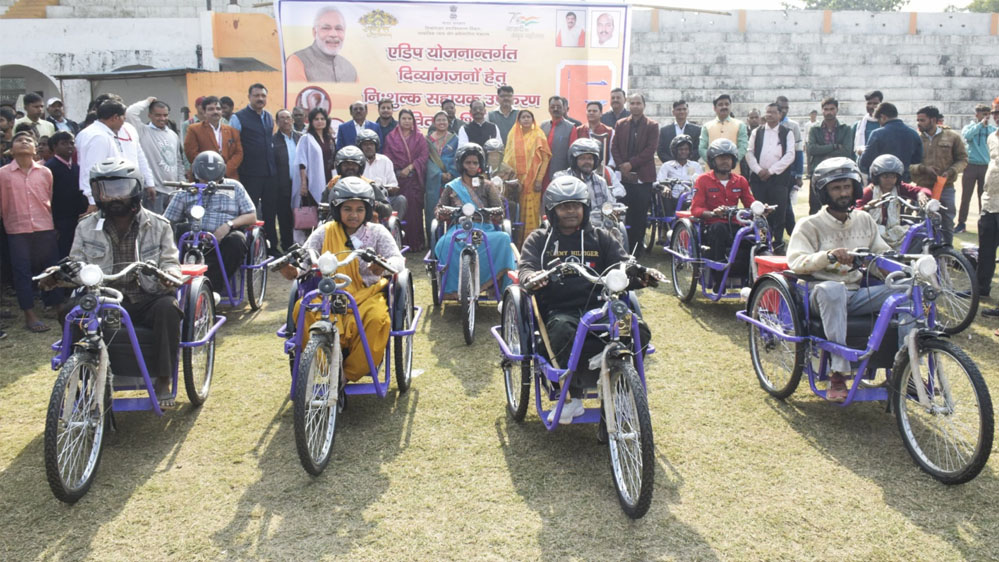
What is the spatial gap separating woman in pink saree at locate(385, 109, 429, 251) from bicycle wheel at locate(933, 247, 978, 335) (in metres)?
6.13

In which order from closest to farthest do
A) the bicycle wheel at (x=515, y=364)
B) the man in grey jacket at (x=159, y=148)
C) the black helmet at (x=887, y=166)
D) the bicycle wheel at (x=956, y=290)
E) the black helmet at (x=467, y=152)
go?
1. the bicycle wheel at (x=515, y=364)
2. the bicycle wheel at (x=956, y=290)
3. the black helmet at (x=887, y=166)
4. the black helmet at (x=467, y=152)
5. the man in grey jacket at (x=159, y=148)

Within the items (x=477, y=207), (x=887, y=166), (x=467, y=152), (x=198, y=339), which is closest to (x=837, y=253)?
(x=887, y=166)

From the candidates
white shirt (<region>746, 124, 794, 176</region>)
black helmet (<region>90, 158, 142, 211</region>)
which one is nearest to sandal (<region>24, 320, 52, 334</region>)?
black helmet (<region>90, 158, 142, 211</region>)

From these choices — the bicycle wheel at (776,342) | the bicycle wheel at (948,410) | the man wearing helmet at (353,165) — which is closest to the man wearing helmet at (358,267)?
the man wearing helmet at (353,165)

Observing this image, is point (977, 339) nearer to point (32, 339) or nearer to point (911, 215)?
point (911, 215)

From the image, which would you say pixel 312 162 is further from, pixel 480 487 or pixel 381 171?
pixel 480 487

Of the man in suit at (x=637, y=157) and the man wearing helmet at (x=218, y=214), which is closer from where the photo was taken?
the man wearing helmet at (x=218, y=214)

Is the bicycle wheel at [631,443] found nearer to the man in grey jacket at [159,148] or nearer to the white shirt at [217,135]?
the man in grey jacket at [159,148]

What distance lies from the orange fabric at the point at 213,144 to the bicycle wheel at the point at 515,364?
5.33 meters

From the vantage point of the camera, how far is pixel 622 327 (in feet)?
11.9

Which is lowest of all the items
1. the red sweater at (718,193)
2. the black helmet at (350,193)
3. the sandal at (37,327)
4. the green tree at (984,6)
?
the sandal at (37,327)

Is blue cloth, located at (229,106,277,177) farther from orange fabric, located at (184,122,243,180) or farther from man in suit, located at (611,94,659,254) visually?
man in suit, located at (611,94,659,254)

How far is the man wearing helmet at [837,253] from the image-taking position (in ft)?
14.1

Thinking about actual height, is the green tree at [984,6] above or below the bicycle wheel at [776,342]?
above
